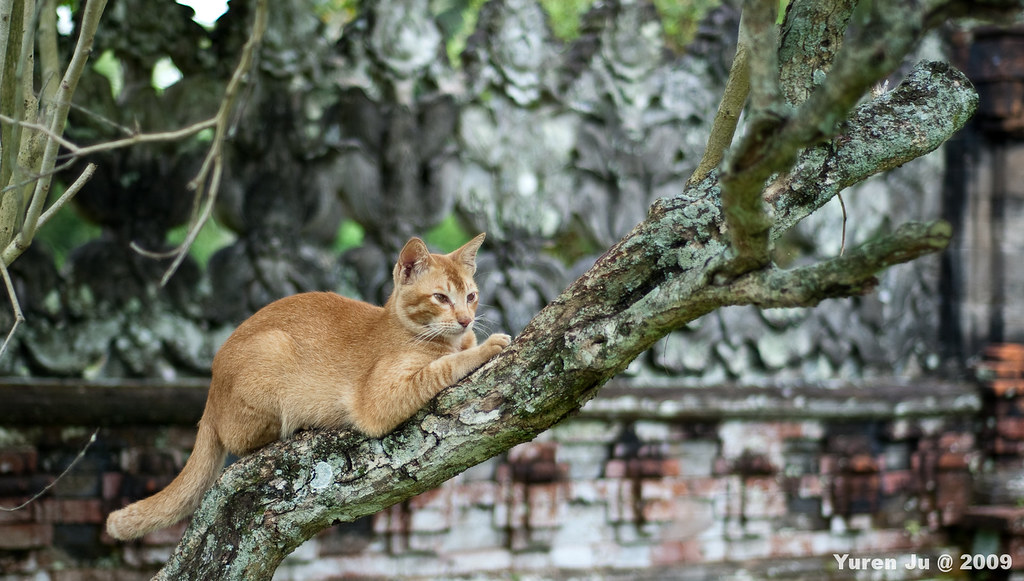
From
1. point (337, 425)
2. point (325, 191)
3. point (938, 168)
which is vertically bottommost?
point (337, 425)

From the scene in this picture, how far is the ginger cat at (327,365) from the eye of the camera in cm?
270

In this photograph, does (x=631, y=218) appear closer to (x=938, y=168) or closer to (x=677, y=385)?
(x=677, y=385)

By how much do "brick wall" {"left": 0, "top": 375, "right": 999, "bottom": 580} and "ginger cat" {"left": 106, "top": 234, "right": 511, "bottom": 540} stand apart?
67.0 inches

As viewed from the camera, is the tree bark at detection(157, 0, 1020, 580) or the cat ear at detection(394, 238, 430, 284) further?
the cat ear at detection(394, 238, 430, 284)

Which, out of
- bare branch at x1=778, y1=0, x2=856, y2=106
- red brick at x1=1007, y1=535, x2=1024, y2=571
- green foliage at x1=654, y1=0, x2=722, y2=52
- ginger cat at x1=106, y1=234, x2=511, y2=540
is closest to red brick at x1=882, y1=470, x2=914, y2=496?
red brick at x1=1007, y1=535, x2=1024, y2=571

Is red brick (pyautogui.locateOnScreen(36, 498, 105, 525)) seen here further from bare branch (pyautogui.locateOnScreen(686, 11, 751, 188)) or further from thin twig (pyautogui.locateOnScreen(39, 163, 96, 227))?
bare branch (pyautogui.locateOnScreen(686, 11, 751, 188))

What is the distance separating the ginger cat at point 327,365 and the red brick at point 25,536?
5.88 ft

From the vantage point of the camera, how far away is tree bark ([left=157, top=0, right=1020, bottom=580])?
2.19m

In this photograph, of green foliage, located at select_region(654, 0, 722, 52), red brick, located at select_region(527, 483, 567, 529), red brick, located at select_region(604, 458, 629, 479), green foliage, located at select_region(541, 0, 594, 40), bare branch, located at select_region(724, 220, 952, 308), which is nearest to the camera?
bare branch, located at select_region(724, 220, 952, 308)

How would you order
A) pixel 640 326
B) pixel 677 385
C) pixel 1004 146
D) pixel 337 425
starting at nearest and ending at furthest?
1. pixel 640 326
2. pixel 337 425
3. pixel 677 385
4. pixel 1004 146

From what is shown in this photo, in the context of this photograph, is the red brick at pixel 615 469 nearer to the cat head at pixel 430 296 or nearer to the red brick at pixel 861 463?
the red brick at pixel 861 463

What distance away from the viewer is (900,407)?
5.66m

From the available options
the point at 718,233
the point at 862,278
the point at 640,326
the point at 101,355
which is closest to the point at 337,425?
the point at 640,326

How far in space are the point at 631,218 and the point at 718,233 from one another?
3.11 meters
